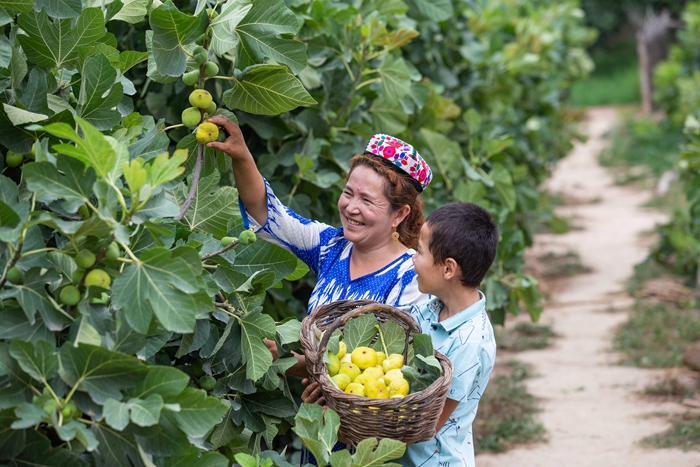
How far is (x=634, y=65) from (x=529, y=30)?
18926 millimetres

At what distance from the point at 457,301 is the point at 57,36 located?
3.63 ft

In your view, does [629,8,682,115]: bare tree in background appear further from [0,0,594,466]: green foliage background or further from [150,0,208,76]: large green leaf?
[150,0,208,76]: large green leaf

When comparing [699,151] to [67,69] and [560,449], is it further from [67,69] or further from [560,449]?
[67,69]

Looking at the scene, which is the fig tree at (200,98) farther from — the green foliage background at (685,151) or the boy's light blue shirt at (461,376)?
the green foliage background at (685,151)

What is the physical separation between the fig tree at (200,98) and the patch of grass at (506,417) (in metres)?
2.64

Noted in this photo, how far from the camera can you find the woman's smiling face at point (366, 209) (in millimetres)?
2203

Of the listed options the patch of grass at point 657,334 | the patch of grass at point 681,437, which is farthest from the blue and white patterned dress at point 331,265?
the patch of grass at point 657,334

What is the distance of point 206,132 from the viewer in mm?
1841

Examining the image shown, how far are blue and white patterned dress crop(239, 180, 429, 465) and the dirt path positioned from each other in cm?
180

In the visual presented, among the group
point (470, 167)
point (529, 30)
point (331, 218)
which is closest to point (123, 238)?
point (331, 218)

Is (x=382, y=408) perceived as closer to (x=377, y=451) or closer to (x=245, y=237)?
(x=377, y=451)

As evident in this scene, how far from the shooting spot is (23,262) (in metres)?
1.32


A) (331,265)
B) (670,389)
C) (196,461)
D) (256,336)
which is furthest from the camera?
(670,389)

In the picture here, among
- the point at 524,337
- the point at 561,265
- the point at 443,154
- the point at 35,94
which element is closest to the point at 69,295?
the point at 35,94
